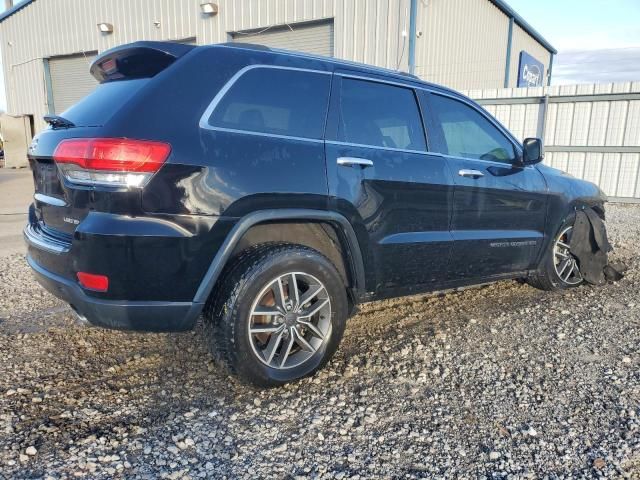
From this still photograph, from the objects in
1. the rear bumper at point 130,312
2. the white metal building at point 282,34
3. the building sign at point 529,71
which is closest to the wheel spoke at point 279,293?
the rear bumper at point 130,312

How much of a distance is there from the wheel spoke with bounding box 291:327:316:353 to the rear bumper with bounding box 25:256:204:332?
0.60 meters

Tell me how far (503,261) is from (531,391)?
144cm

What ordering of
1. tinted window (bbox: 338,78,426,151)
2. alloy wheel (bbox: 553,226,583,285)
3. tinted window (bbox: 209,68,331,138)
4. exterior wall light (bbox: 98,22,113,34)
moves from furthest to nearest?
exterior wall light (bbox: 98,22,113,34) < alloy wheel (bbox: 553,226,583,285) < tinted window (bbox: 338,78,426,151) < tinted window (bbox: 209,68,331,138)

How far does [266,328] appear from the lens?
8.99 ft

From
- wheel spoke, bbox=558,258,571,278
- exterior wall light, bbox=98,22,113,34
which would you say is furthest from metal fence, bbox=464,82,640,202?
exterior wall light, bbox=98,22,113,34

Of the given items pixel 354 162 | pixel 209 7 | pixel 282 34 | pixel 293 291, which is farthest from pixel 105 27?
pixel 293 291

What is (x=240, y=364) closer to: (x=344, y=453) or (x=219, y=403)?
(x=219, y=403)

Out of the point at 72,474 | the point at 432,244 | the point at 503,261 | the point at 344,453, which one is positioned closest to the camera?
the point at 72,474

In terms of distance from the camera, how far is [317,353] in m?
2.95

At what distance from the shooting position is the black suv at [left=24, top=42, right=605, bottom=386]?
2.36 m

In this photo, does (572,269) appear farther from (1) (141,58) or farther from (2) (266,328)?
(1) (141,58)

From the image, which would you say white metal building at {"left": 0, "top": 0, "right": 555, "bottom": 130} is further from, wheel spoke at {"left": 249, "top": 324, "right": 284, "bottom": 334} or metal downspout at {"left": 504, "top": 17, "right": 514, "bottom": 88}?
wheel spoke at {"left": 249, "top": 324, "right": 284, "bottom": 334}

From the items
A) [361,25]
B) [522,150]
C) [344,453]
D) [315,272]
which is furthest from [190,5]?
[344,453]

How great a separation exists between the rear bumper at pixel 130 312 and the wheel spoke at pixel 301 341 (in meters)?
0.60
